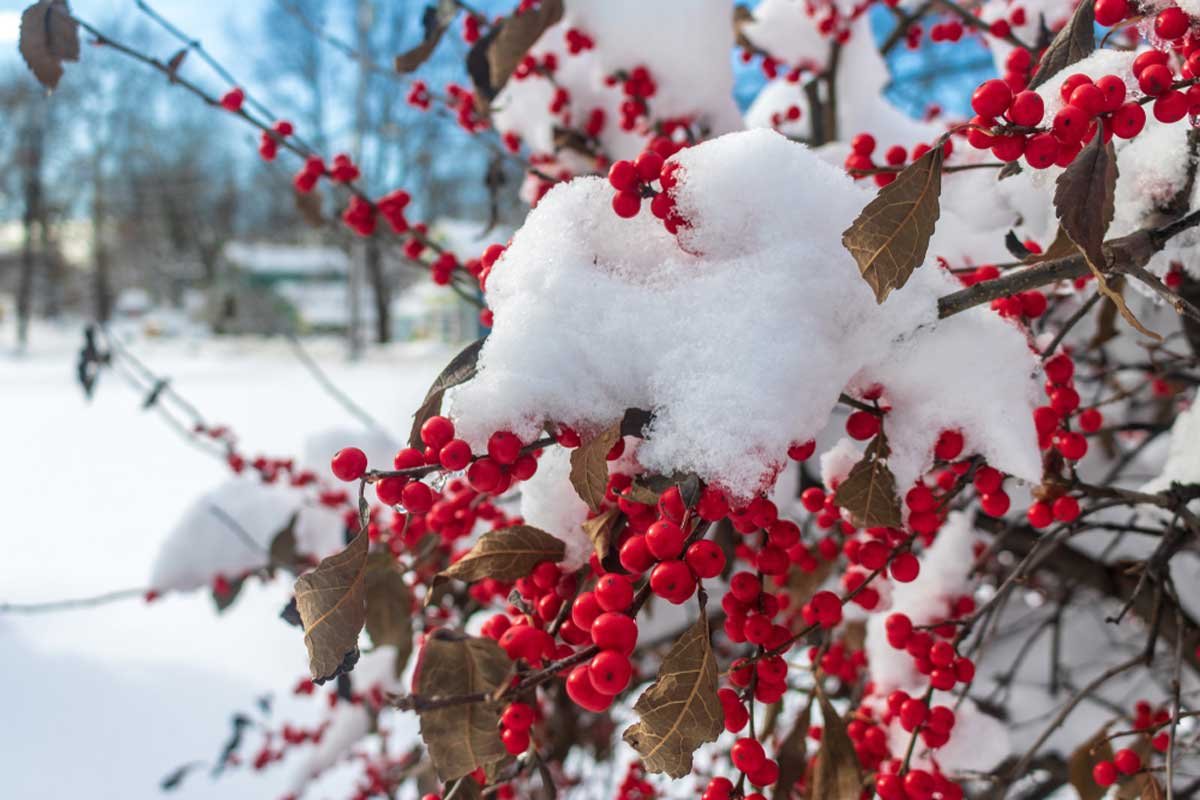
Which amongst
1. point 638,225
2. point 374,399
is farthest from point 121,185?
point 638,225

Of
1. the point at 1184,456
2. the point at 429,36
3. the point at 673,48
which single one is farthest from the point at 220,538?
the point at 1184,456

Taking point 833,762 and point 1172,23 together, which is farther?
point 833,762

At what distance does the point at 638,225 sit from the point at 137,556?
10.1ft

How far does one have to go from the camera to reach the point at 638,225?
0.54 metres

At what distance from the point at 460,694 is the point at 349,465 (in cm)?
18

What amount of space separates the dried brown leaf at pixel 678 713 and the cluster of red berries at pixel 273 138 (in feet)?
2.58

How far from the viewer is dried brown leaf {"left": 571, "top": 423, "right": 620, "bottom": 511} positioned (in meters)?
0.43

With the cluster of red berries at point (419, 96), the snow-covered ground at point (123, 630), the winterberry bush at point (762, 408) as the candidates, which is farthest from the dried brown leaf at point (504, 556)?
the snow-covered ground at point (123, 630)

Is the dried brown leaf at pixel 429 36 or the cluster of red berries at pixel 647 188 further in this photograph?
the dried brown leaf at pixel 429 36

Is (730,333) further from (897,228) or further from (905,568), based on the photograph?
(905,568)

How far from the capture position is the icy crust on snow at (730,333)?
0.44m

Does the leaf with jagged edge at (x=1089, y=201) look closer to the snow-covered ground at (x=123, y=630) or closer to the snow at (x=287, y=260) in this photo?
the snow-covered ground at (x=123, y=630)

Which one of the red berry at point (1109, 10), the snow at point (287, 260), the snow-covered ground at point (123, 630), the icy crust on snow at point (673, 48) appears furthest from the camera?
the snow at point (287, 260)

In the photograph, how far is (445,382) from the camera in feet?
1.49
